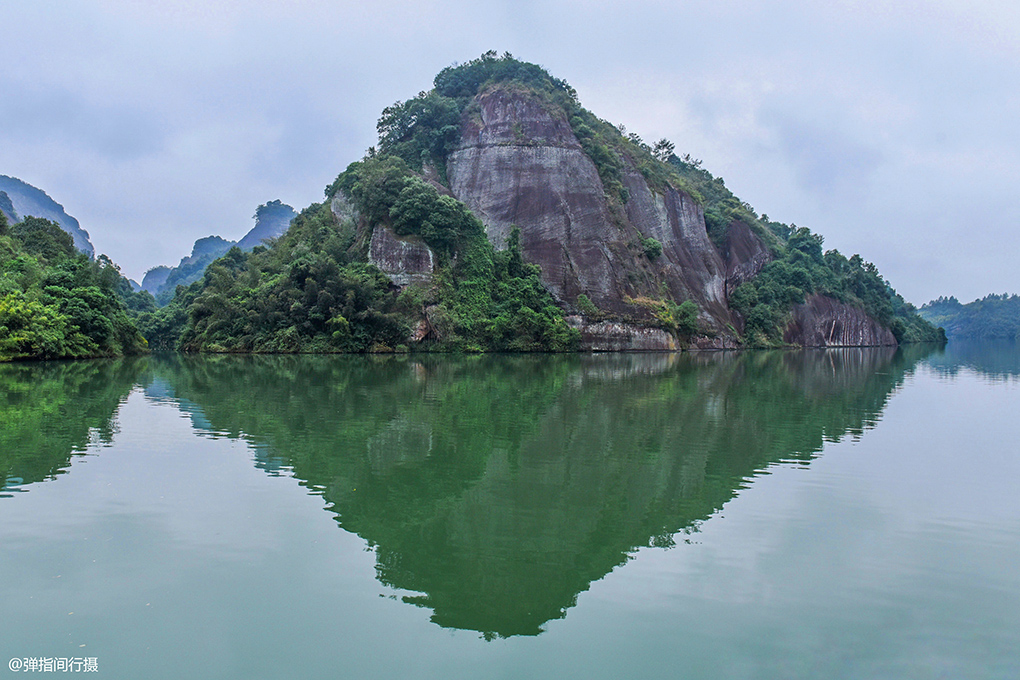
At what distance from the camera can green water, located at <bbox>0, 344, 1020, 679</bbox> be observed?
4.03 metres

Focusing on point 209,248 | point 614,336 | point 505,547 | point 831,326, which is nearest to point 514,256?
point 614,336

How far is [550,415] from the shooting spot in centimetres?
1327

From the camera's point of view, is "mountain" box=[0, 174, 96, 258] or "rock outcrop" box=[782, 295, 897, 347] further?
"mountain" box=[0, 174, 96, 258]

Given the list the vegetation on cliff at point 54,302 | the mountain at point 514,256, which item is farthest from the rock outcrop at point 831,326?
the vegetation on cliff at point 54,302

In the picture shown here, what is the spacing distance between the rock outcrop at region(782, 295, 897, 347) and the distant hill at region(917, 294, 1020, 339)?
229ft

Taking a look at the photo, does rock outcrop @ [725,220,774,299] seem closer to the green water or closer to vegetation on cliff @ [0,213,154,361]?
→ vegetation on cliff @ [0,213,154,361]

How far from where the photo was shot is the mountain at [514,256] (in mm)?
38531

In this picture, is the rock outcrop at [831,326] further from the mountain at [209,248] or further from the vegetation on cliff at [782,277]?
the mountain at [209,248]

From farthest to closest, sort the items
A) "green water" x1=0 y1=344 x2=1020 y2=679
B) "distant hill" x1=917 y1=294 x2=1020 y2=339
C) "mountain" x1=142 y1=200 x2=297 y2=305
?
1. "mountain" x1=142 y1=200 x2=297 y2=305
2. "distant hill" x1=917 y1=294 x2=1020 y2=339
3. "green water" x1=0 y1=344 x2=1020 y2=679

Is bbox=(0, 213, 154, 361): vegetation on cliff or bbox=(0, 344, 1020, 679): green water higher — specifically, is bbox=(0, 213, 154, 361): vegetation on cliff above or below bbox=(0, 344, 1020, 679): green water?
above

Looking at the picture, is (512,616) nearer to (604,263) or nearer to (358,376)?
(358,376)

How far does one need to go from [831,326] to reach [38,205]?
548ft

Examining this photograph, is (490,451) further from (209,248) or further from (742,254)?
(209,248)

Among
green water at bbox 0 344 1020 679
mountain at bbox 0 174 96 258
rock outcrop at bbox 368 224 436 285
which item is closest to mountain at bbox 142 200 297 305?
mountain at bbox 0 174 96 258
